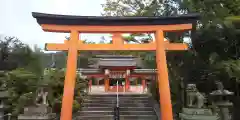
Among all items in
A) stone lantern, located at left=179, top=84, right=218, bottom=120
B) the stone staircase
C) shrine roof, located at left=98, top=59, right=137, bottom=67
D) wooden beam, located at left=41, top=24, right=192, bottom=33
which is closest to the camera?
stone lantern, located at left=179, top=84, right=218, bottom=120

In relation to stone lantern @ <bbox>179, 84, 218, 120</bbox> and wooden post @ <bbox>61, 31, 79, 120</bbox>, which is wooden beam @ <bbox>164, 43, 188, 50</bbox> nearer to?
stone lantern @ <bbox>179, 84, 218, 120</bbox>

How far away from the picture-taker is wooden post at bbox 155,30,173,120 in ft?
21.2

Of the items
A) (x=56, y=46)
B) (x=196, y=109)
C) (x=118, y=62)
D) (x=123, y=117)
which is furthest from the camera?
(x=118, y=62)

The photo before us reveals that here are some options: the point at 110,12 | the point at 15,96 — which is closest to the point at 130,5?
→ the point at 110,12

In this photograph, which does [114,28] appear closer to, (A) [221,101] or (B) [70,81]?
(B) [70,81]

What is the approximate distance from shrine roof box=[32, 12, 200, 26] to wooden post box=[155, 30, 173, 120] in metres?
0.46

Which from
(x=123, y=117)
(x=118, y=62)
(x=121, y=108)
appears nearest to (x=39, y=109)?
(x=123, y=117)

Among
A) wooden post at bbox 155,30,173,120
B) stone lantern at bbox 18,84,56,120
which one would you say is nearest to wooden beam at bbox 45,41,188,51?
wooden post at bbox 155,30,173,120

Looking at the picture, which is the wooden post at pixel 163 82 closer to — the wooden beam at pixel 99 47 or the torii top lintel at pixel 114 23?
the wooden beam at pixel 99 47

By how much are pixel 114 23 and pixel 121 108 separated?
5163 mm

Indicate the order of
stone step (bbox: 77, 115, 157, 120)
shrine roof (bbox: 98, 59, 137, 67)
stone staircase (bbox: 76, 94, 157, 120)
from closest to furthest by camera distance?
stone step (bbox: 77, 115, 157, 120)
stone staircase (bbox: 76, 94, 157, 120)
shrine roof (bbox: 98, 59, 137, 67)

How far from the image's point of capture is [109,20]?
702 centimetres

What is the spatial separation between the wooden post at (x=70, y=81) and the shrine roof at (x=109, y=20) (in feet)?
1.57

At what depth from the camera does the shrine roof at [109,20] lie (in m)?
6.93
